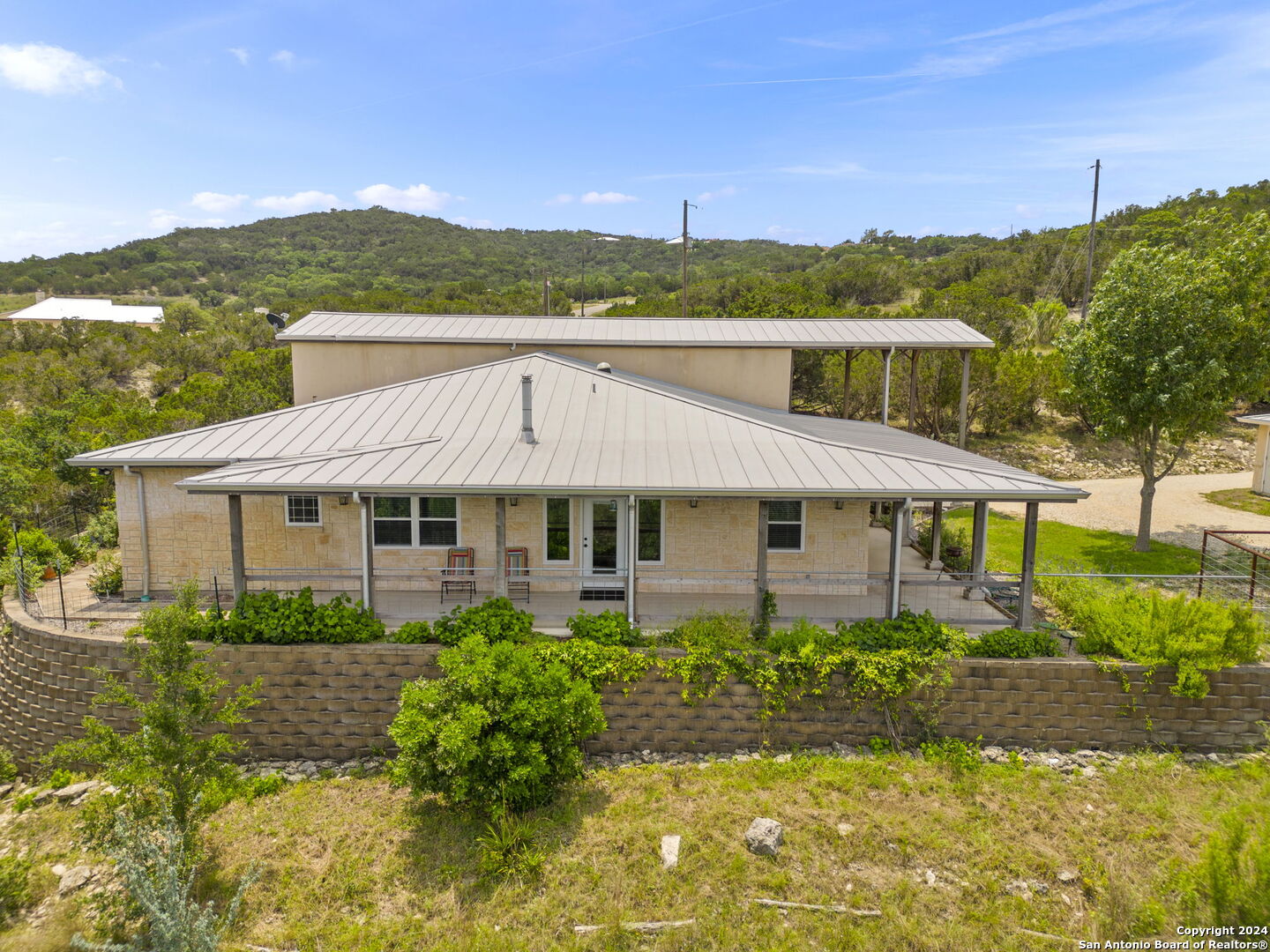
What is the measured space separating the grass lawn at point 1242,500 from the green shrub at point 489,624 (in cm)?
2194

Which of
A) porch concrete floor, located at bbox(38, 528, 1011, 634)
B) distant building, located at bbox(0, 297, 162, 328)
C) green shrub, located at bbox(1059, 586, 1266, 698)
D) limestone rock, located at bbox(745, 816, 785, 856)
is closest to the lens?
limestone rock, located at bbox(745, 816, 785, 856)

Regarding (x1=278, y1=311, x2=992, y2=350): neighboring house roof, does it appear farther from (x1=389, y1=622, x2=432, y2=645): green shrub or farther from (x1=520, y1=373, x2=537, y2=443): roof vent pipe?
(x1=389, y1=622, x2=432, y2=645): green shrub

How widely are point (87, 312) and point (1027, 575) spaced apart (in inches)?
3254

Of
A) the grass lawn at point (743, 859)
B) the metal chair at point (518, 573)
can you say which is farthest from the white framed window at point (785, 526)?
the metal chair at point (518, 573)

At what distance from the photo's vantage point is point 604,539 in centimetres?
1305

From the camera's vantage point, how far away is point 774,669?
33.3 ft

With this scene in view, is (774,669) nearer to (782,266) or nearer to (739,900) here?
(739,900)

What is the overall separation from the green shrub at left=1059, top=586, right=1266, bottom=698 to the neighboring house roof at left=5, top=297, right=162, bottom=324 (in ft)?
245

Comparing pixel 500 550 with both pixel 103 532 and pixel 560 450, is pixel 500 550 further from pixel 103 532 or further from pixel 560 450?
pixel 103 532

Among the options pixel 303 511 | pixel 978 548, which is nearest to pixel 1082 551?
pixel 978 548

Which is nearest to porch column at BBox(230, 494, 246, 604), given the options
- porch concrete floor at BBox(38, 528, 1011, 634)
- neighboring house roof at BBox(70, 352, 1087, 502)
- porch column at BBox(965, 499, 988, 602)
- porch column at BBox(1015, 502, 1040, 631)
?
neighboring house roof at BBox(70, 352, 1087, 502)

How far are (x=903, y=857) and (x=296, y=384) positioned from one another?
1550 centimetres

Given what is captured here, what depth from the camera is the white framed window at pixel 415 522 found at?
13.1 meters

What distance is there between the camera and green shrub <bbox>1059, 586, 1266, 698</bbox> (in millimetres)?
9891
